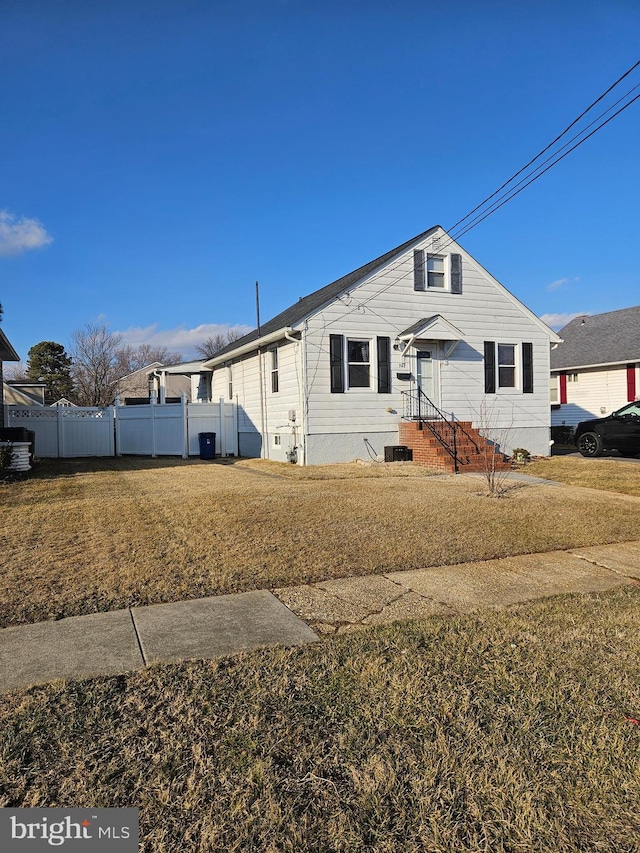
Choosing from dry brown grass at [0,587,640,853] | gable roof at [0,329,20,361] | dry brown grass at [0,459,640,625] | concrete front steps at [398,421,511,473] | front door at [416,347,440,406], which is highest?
gable roof at [0,329,20,361]

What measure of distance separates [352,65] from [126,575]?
11.2 metres

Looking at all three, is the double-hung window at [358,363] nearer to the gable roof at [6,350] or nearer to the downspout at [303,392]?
the downspout at [303,392]

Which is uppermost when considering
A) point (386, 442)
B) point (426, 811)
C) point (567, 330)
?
point (567, 330)

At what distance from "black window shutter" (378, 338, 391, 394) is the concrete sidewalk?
32.2 feet

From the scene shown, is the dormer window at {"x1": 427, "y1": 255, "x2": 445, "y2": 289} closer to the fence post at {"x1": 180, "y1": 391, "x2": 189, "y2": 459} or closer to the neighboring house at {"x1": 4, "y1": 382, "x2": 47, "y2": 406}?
the fence post at {"x1": 180, "y1": 391, "x2": 189, "y2": 459}

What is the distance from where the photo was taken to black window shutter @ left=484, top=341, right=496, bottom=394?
16.5 meters

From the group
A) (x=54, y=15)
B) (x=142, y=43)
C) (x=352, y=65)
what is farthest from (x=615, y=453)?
(x=54, y=15)

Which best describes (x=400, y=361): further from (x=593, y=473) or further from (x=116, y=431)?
(x=116, y=431)

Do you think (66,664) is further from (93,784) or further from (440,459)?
(440,459)

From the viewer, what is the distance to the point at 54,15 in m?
8.21

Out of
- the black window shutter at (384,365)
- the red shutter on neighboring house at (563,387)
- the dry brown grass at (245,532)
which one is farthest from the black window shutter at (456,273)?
the red shutter on neighboring house at (563,387)

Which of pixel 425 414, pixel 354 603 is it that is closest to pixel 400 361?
pixel 425 414

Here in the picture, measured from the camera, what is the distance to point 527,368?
56.0 ft

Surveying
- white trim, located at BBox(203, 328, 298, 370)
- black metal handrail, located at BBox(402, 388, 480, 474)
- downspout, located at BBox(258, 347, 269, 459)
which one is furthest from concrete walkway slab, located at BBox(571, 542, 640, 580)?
downspout, located at BBox(258, 347, 269, 459)
